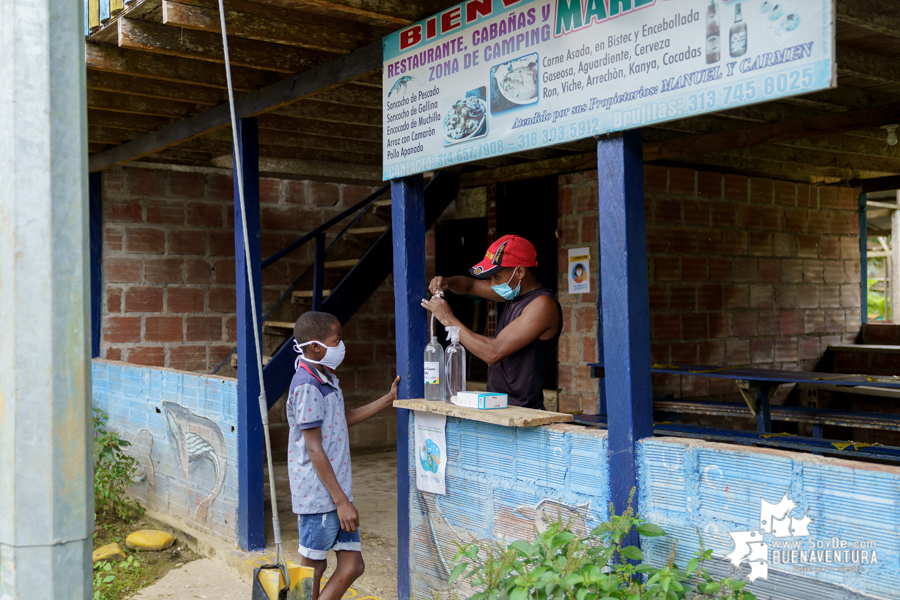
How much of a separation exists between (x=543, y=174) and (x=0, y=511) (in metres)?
5.42

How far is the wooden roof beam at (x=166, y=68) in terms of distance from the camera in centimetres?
521

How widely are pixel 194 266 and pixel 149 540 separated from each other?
332 cm

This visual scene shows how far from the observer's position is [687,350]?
725 cm

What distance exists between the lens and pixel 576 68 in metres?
3.34

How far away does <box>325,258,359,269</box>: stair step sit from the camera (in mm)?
7173

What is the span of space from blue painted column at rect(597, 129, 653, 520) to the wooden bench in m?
2.62

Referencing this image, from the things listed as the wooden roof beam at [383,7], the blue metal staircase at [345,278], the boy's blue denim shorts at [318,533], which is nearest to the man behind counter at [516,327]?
the boy's blue denim shorts at [318,533]

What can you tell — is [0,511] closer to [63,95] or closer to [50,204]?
[50,204]

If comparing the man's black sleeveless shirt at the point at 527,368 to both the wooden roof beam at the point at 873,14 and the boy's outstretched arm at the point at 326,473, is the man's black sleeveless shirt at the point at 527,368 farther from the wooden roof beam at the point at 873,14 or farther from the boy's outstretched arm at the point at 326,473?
the wooden roof beam at the point at 873,14

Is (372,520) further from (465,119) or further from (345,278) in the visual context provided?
(465,119)

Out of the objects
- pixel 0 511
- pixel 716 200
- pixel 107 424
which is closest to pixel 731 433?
pixel 716 200

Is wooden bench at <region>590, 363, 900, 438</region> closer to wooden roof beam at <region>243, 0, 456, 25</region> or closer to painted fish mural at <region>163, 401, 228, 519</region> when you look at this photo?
painted fish mural at <region>163, 401, 228, 519</region>

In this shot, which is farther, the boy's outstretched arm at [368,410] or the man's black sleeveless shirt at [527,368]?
the boy's outstretched arm at [368,410]

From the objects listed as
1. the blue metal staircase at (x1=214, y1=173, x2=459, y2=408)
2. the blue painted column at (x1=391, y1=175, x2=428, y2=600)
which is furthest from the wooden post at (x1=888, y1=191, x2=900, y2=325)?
the blue painted column at (x1=391, y1=175, x2=428, y2=600)
